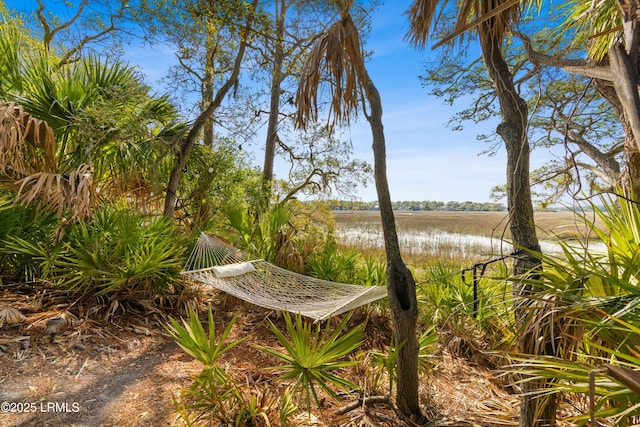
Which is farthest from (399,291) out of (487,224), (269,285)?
(487,224)

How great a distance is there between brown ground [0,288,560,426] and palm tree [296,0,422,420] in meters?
0.35

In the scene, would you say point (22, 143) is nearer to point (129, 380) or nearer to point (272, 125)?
point (129, 380)

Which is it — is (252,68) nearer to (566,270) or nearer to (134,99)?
(134,99)

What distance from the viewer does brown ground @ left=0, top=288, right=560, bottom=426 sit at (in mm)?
1438

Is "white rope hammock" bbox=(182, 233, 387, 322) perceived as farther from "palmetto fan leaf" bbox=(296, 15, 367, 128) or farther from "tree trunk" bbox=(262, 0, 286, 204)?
"tree trunk" bbox=(262, 0, 286, 204)

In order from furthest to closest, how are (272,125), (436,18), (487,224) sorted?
(487,224), (272,125), (436,18)

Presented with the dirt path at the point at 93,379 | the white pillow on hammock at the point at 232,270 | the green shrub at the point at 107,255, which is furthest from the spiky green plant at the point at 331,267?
the dirt path at the point at 93,379

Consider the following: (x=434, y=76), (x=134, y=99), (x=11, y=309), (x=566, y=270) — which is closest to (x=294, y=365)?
(x=566, y=270)

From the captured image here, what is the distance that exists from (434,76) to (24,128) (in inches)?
224

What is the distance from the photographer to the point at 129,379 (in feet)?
5.70

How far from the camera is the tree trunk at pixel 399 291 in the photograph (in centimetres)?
145

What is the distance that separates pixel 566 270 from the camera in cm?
93

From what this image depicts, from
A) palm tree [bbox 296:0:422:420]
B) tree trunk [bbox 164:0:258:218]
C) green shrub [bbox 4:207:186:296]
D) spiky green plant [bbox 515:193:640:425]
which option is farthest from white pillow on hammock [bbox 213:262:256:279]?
spiky green plant [bbox 515:193:640:425]

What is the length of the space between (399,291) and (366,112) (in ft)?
2.97
